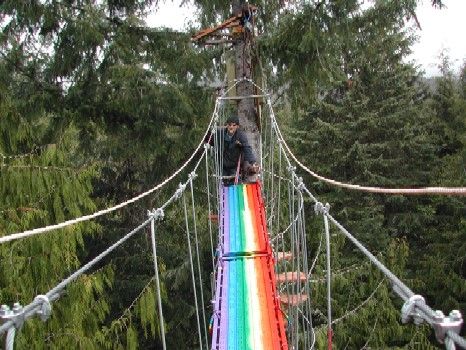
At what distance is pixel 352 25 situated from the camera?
4.09 meters

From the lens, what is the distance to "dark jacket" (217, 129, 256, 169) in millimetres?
4509

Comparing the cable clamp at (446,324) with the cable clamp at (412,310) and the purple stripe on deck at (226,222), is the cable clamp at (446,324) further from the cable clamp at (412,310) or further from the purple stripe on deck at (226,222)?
the purple stripe on deck at (226,222)

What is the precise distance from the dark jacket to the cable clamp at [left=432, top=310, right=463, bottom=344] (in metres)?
3.64

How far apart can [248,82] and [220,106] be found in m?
0.36

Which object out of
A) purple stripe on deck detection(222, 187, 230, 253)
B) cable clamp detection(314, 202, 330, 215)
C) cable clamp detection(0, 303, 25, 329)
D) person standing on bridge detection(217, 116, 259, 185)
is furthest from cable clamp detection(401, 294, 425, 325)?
person standing on bridge detection(217, 116, 259, 185)

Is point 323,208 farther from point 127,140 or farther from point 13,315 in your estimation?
point 127,140

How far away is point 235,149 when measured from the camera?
4.62 m

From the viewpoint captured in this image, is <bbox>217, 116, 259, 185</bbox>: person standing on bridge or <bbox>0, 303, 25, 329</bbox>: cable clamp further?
<bbox>217, 116, 259, 185</bbox>: person standing on bridge

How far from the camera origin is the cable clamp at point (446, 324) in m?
0.81

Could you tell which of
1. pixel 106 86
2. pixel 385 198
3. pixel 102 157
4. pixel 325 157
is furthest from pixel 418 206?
pixel 106 86

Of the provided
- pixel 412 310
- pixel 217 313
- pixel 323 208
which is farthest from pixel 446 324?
pixel 217 313

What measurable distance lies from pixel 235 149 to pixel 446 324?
3829 mm

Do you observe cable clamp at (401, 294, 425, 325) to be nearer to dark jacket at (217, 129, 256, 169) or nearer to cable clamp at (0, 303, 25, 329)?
cable clamp at (0, 303, 25, 329)

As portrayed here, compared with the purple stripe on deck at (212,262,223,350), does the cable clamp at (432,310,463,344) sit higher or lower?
higher
